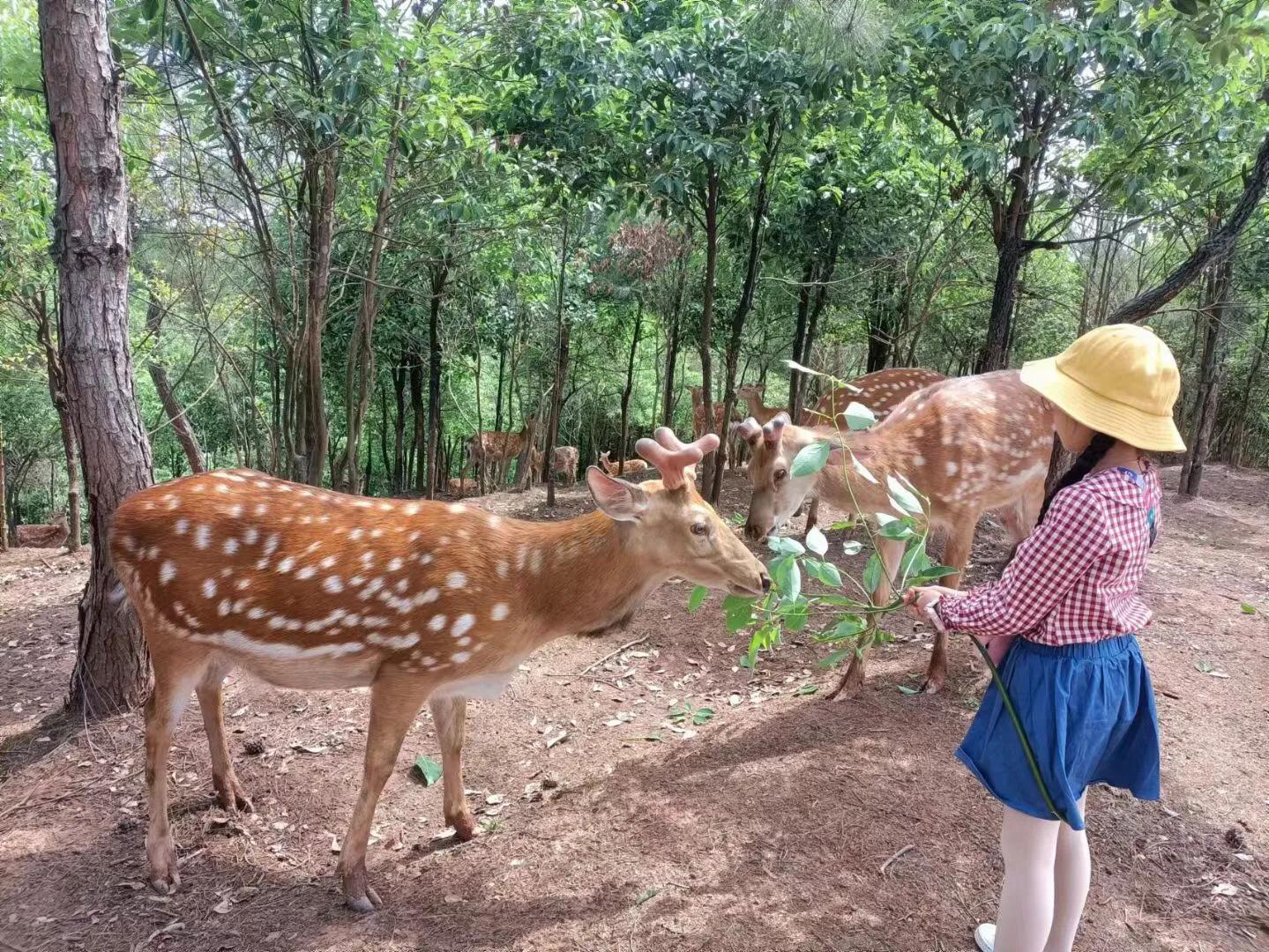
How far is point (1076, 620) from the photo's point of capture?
219 cm

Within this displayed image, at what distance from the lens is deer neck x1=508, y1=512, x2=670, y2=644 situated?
3391 mm

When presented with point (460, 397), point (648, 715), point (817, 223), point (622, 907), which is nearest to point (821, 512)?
point (817, 223)

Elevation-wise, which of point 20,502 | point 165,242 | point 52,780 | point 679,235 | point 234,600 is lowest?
point 20,502

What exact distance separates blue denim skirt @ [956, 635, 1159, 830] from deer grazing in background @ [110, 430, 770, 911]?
1.24 metres

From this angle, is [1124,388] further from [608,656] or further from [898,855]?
[608,656]

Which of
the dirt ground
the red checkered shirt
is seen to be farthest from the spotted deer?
the red checkered shirt

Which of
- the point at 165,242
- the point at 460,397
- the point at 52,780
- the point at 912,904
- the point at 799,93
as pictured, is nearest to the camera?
the point at 912,904

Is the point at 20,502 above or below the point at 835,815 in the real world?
below

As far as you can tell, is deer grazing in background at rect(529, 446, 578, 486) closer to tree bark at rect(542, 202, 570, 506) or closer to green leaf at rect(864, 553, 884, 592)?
tree bark at rect(542, 202, 570, 506)

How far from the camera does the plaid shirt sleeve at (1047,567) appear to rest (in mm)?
2086

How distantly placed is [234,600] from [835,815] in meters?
2.67

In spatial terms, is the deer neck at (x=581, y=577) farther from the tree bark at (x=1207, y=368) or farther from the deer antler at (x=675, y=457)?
the tree bark at (x=1207, y=368)

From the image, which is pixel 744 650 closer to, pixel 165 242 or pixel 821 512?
pixel 821 512

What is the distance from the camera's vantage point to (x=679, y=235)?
10.1m
